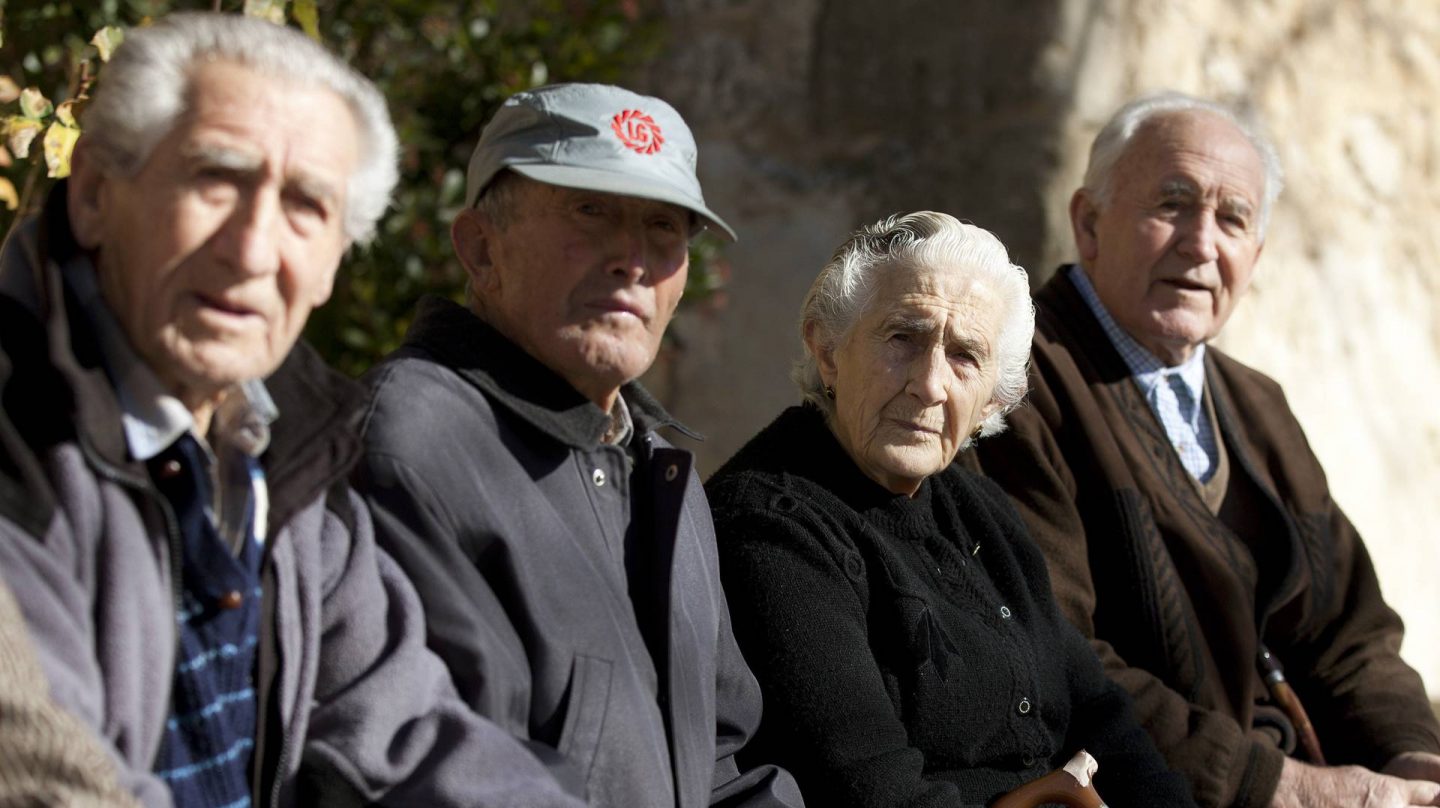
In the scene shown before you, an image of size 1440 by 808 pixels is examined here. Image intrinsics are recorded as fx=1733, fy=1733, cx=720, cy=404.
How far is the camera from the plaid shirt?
369 centimetres

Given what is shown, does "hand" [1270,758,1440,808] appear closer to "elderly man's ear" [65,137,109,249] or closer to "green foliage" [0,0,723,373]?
"green foliage" [0,0,723,373]

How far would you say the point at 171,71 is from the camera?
189 cm

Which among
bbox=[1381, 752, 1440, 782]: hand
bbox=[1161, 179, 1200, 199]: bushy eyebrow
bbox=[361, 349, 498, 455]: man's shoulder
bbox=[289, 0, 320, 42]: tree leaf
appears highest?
bbox=[1161, 179, 1200, 199]: bushy eyebrow

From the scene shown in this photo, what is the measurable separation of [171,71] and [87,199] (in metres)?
0.17

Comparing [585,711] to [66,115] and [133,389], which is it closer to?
[133,389]

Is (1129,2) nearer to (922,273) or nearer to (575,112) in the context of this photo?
(922,273)

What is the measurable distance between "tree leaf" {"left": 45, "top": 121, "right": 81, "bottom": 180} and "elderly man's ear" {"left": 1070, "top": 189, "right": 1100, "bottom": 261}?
7.09 ft

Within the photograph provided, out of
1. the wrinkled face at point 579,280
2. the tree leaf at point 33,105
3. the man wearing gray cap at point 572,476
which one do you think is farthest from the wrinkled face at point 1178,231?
the tree leaf at point 33,105

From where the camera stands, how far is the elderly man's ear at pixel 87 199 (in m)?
1.90

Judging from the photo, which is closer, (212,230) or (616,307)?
(212,230)

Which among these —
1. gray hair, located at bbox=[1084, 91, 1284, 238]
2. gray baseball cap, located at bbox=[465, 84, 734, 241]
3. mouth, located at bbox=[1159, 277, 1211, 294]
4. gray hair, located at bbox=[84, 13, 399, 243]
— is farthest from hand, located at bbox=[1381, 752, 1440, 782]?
gray hair, located at bbox=[84, 13, 399, 243]

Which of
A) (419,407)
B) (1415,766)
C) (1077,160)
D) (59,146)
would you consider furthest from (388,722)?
(1077,160)

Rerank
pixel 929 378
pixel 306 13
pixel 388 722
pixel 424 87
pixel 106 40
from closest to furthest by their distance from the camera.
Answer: pixel 388 722 < pixel 106 40 < pixel 929 378 < pixel 306 13 < pixel 424 87

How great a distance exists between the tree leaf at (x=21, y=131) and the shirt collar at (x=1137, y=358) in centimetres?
215
